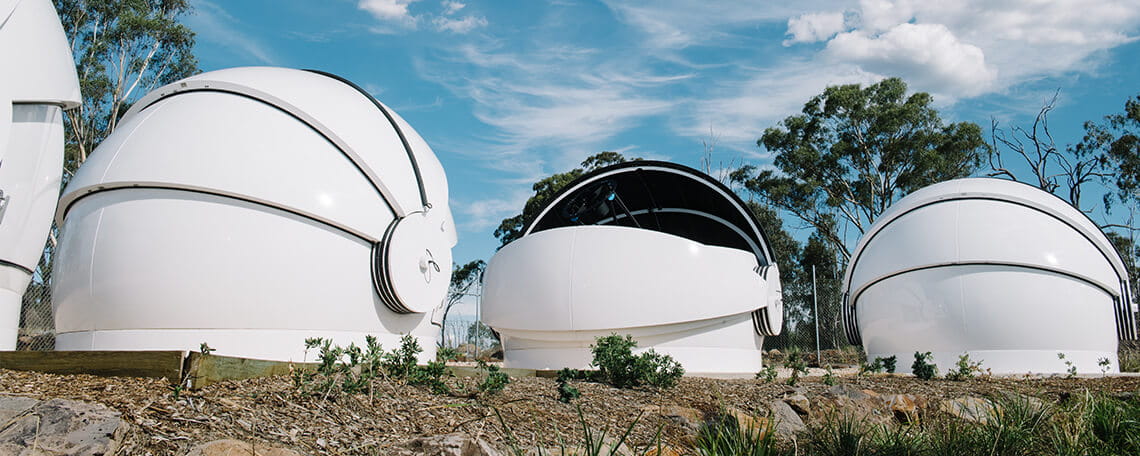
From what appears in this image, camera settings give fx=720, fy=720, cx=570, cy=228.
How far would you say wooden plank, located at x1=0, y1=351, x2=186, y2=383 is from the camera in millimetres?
4332

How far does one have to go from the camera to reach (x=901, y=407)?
7.21 meters

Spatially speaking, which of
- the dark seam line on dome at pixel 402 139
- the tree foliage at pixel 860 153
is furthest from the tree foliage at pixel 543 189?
the dark seam line on dome at pixel 402 139

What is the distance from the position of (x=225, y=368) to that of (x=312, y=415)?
0.77 meters

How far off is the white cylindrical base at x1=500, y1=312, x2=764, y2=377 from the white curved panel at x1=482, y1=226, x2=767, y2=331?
10.4 inches

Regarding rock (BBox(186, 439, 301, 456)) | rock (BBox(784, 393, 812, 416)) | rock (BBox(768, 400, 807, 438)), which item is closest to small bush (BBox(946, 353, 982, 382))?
rock (BBox(784, 393, 812, 416))

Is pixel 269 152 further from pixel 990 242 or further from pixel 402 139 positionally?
pixel 990 242

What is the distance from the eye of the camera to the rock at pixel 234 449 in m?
3.24

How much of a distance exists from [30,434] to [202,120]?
19.7ft

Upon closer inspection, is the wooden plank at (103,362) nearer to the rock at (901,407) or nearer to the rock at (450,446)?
the rock at (450,446)

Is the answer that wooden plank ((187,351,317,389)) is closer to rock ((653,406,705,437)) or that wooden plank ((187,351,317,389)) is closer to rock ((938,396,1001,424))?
rock ((653,406,705,437))

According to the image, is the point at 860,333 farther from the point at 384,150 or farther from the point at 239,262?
the point at 239,262

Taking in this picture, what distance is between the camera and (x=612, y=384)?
745cm

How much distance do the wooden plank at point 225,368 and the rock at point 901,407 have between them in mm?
5414

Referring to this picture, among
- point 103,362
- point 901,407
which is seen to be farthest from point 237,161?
point 901,407
